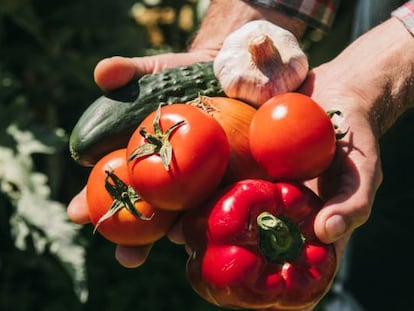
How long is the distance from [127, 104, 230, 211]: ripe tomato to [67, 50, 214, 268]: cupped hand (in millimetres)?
161

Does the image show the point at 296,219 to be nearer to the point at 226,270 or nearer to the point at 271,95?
the point at 226,270

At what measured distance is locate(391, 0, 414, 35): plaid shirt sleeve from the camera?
204cm

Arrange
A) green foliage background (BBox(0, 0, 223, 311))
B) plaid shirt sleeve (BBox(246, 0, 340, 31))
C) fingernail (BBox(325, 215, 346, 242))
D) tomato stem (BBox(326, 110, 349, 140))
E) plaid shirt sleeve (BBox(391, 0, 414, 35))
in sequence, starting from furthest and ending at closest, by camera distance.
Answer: green foliage background (BBox(0, 0, 223, 311))
plaid shirt sleeve (BBox(246, 0, 340, 31))
plaid shirt sleeve (BBox(391, 0, 414, 35))
tomato stem (BBox(326, 110, 349, 140))
fingernail (BBox(325, 215, 346, 242))

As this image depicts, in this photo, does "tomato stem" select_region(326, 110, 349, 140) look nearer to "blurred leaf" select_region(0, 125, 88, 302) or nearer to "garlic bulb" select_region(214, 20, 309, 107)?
"garlic bulb" select_region(214, 20, 309, 107)

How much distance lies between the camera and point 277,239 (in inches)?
66.2

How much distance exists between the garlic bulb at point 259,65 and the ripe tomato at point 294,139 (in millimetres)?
168

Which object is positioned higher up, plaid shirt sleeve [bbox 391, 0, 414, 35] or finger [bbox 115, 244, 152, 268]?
plaid shirt sleeve [bbox 391, 0, 414, 35]

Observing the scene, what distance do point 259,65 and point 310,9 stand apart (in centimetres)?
42

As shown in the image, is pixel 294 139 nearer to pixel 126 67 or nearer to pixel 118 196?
pixel 118 196

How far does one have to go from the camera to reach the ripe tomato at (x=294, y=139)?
1715 mm

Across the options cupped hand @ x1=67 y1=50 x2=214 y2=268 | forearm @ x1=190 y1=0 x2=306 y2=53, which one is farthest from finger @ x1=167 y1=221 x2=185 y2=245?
forearm @ x1=190 y1=0 x2=306 y2=53

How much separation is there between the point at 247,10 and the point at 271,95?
404 millimetres

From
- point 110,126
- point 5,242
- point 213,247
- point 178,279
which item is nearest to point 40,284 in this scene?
point 5,242

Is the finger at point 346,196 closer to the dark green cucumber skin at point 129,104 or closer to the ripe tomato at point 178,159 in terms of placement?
the ripe tomato at point 178,159
